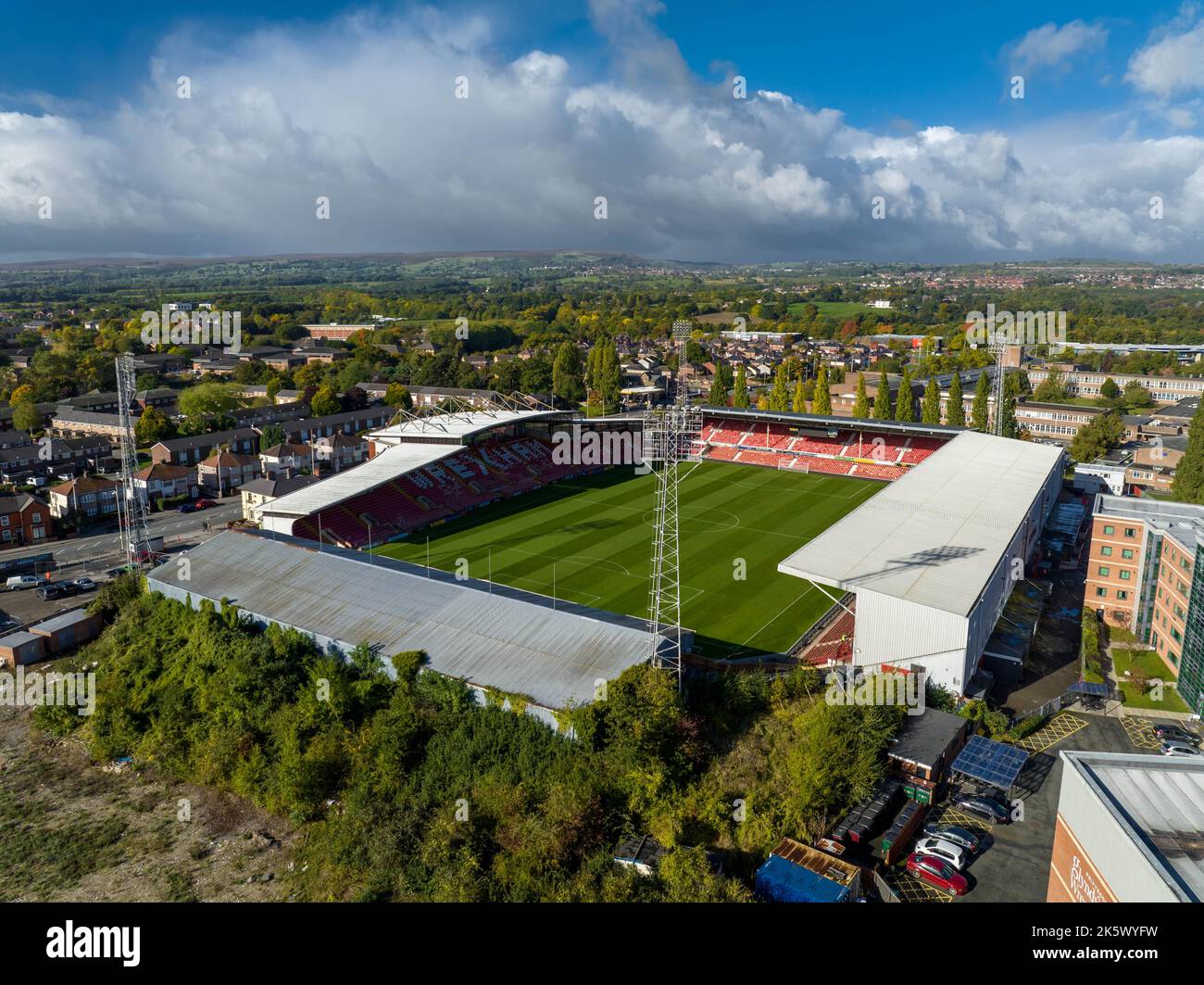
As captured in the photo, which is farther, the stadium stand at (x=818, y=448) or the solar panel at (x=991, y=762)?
the stadium stand at (x=818, y=448)

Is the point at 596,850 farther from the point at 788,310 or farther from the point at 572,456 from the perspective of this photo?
the point at 788,310

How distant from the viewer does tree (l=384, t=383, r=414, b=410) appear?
7719cm

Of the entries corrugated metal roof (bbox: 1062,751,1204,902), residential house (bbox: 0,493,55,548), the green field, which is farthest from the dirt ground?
residential house (bbox: 0,493,55,548)

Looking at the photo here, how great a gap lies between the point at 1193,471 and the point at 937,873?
3201cm

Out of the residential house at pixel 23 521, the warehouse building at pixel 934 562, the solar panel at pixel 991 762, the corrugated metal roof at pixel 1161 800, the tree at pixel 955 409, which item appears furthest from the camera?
the tree at pixel 955 409

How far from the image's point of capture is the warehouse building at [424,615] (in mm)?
22172

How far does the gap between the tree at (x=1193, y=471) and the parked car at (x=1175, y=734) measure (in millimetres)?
19690

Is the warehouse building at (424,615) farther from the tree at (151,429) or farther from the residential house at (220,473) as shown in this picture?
the tree at (151,429)

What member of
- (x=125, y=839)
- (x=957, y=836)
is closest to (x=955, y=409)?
(x=957, y=836)

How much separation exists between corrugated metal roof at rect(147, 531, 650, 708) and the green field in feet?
20.8

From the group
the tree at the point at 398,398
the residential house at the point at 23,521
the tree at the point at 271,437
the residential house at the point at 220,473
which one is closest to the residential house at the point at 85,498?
the residential house at the point at 23,521
